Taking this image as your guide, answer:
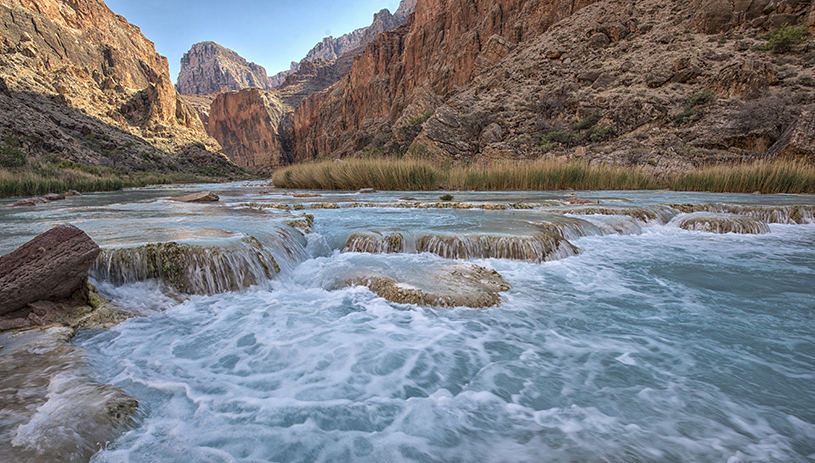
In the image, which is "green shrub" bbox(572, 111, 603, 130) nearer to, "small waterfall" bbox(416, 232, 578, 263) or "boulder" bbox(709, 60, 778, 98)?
"boulder" bbox(709, 60, 778, 98)

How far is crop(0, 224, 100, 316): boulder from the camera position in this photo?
2475 millimetres

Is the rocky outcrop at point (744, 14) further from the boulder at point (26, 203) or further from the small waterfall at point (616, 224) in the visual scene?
the boulder at point (26, 203)

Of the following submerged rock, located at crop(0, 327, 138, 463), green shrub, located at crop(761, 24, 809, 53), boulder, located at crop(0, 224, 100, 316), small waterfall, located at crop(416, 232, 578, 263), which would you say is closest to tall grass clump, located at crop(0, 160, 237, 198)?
boulder, located at crop(0, 224, 100, 316)

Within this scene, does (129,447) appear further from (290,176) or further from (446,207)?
(290,176)

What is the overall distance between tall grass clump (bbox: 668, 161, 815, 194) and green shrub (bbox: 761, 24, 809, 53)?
42.4 feet

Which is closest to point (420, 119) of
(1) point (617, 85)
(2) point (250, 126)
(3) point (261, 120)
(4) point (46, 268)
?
(1) point (617, 85)

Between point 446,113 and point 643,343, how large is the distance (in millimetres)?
22350

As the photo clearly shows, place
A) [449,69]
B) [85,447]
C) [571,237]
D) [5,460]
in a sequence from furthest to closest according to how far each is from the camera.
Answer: [449,69] → [571,237] → [85,447] → [5,460]

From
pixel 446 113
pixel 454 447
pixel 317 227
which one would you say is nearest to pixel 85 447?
pixel 454 447

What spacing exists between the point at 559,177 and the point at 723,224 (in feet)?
23.3

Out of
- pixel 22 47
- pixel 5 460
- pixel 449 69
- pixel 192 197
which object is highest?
→ pixel 22 47

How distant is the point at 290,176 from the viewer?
18.4 meters

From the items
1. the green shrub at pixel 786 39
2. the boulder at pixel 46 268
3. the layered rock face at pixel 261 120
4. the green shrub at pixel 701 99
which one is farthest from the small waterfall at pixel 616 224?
the layered rock face at pixel 261 120

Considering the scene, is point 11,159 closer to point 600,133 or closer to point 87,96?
point 600,133
